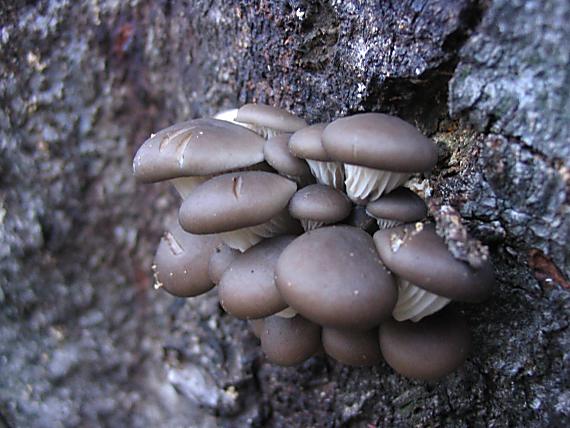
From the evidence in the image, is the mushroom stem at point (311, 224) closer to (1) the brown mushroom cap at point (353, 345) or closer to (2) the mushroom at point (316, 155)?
(2) the mushroom at point (316, 155)

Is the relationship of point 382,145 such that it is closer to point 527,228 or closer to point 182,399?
point 527,228

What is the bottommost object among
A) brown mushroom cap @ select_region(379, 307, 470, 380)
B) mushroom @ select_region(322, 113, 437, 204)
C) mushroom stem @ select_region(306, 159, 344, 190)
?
brown mushroom cap @ select_region(379, 307, 470, 380)

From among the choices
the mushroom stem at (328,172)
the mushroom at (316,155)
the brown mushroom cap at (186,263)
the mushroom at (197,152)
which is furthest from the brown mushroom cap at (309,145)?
the brown mushroom cap at (186,263)

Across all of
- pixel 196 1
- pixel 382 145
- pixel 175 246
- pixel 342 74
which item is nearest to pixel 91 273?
pixel 175 246

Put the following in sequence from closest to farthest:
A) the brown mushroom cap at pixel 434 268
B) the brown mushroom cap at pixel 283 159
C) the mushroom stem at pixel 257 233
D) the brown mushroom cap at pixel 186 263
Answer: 1. the brown mushroom cap at pixel 434 268
2. the brown mushroom cap at pixel 283 159
3. the mushroom stem at pixel 257 233
4. the brown mushroom cap at pixel 186 263

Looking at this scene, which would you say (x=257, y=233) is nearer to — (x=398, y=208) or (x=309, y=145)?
(x=309, y=145)

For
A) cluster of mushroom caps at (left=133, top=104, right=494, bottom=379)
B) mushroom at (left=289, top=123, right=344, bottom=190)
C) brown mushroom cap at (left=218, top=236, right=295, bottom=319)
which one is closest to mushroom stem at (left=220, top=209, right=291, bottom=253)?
cluster of mushroom caps at (left=133, top=104, right=494, bottom=379)

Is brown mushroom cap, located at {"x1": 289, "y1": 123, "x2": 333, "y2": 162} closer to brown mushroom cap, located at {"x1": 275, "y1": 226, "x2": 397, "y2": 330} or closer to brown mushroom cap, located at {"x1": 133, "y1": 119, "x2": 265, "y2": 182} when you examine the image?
brown mushroom cap, located at {"x1": 133, "y1": 119, "x2": 265, "y2": 182}
